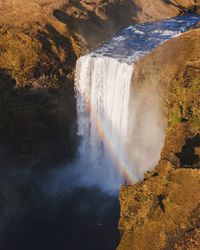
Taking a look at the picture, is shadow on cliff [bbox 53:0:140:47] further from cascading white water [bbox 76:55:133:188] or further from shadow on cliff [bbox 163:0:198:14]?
cascading white water [bbox 76:55:133:188]

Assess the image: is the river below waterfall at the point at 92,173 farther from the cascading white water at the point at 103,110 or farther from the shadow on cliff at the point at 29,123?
the shadow on cliff at the point at 29,123

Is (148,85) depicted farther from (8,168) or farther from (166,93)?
(8,168)

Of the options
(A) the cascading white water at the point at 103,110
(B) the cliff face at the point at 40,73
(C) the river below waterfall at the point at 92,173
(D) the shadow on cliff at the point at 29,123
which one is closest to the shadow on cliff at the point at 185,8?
(C) the river below waterfall at the point at 92,173

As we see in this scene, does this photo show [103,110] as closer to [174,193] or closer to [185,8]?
[174,193]

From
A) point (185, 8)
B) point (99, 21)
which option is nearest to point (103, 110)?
point (99, 21)

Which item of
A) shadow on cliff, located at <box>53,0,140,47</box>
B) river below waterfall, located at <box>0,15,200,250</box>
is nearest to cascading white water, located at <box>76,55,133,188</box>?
river below waterfall, located at <box>0,15,200,250</box>

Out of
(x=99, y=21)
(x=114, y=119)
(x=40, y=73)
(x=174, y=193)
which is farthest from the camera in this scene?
(x=99, y=21)
